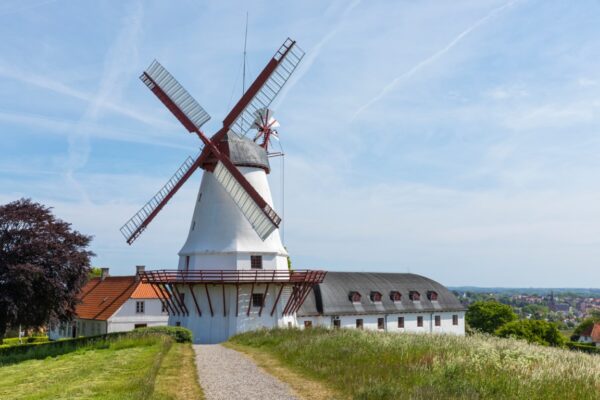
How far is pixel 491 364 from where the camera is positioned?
1395 cm

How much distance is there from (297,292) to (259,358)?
38.1 feet

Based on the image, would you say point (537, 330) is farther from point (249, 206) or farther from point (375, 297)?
point (249, 206)

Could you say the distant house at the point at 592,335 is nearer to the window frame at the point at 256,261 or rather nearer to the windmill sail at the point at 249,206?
the window frame at the point at 256,261

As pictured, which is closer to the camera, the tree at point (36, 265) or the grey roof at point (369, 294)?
the tree at point (36, 265)

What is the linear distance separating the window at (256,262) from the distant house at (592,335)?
65.1m

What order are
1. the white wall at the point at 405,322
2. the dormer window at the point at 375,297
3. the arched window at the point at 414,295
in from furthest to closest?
the arched window at the point at 414,295 < the dormer window at the point at 375,297 < the white wall at the point at 405,322

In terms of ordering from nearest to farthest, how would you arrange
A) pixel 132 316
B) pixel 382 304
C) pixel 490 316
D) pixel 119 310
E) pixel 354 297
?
pixel 354 297 < pixel 382 304 < pixel 119 310 < pixel 132 316 < pixel 490 316

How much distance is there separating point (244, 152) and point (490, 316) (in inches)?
1731

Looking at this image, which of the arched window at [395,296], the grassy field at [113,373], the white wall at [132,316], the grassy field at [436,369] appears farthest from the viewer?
the white wall at [132,316]

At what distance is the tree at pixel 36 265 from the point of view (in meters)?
25.9

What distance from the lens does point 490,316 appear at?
64062 millimetres

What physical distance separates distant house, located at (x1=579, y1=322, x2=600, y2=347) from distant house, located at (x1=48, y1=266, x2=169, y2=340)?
61.3 metres

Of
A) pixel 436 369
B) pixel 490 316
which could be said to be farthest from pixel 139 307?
pixel 436 369

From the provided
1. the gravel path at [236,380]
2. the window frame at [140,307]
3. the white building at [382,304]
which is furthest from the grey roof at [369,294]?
the gravel path at [236,380]
